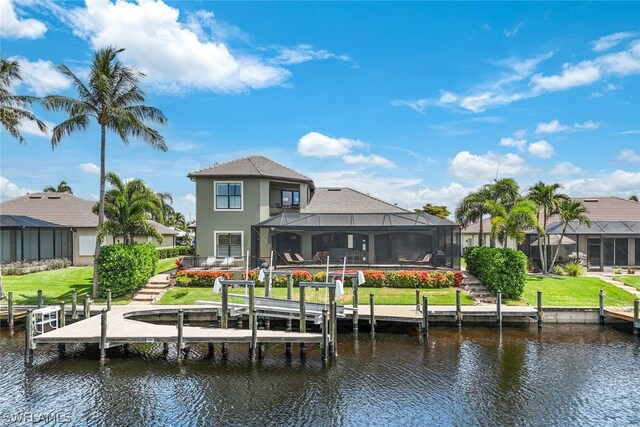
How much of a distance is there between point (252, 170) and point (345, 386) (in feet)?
64.8

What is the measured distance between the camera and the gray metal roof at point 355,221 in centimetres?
2678

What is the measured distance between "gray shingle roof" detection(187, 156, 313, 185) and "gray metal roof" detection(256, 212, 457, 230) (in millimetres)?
3275

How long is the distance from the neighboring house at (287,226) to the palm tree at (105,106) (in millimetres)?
6212

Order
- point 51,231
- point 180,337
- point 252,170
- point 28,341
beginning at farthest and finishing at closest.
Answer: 1. point 51,231
2. point 252,170
3. point 180,337
4. point 28,341

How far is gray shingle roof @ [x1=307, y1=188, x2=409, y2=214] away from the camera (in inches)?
1298

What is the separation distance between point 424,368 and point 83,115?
20.6 metres

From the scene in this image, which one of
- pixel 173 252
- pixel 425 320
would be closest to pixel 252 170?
pixel 425 320

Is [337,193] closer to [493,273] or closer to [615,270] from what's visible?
[493,273]

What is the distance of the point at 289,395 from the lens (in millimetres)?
12492

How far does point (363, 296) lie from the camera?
2333cm

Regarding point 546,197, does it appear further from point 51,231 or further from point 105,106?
point 51,231

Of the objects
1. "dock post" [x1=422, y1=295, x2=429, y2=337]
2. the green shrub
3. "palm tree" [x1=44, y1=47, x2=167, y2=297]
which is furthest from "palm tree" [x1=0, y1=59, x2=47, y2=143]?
the green shrub

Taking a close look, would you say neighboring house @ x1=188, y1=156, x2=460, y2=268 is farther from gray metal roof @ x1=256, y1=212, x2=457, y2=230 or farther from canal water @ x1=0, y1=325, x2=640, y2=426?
canal water @ x1=0, y1=325, x2=640, y2=426

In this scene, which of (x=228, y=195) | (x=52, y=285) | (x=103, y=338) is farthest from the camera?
(x=228, y=195)
